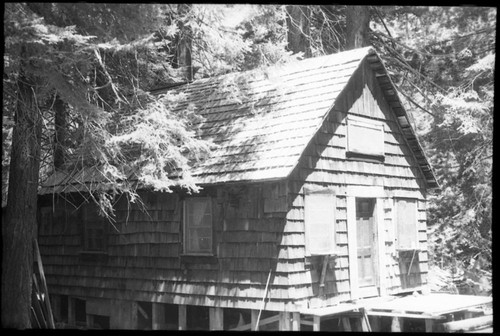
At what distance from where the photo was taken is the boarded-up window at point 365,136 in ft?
42.8

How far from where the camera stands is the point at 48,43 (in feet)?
31.7

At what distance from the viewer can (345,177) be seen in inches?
506

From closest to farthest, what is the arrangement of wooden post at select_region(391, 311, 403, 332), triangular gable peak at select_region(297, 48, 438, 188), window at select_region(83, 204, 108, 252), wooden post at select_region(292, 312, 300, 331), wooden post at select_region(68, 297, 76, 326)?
wooden post at select_region(292, 312, 300, 331)
triangular gable peak at select_region(297, 48, 438, 188)
wooden post at select_region(391, 311, 403, 332)
window at select_region(83, 204, 108, 252)
wooden post at select_region(68, 297, 76, 326)

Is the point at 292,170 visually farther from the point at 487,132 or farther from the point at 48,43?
the point at 487,132

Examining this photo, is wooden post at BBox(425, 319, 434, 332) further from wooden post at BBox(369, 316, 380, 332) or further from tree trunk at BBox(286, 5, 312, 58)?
tree trunk at BBox(286, 5, 312, 58)

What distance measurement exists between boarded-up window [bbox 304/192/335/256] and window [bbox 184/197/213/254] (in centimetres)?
209

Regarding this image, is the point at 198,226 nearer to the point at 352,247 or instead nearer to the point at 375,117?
the point at 352,247

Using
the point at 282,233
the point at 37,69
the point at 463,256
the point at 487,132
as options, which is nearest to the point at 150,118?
the point at 37,69

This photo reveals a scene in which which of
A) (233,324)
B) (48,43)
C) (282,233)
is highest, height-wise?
(48,43)

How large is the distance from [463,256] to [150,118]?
42.2 feet

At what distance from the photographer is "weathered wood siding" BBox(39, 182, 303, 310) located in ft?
38.1

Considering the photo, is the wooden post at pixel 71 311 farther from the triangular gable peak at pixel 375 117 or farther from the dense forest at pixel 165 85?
the triangular gable peak at pixel 375 117

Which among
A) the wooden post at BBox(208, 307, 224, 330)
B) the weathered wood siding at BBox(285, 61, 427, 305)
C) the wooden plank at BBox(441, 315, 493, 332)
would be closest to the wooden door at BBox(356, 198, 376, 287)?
the weathered wood siding at BBox(285, 61, 427, 305)

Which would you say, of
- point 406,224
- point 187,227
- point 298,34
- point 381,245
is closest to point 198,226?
point 187,227
